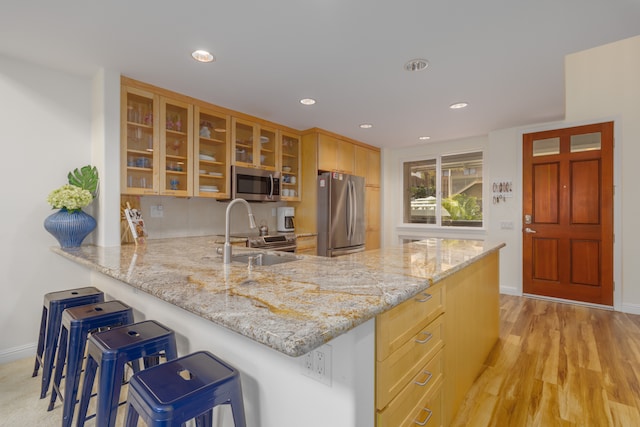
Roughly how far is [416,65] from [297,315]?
7.51ft

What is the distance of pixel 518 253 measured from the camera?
4.17 metres

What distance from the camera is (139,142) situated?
276 cm

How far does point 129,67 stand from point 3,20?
0.71 metres

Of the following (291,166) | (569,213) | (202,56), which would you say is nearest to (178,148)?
(202,56)

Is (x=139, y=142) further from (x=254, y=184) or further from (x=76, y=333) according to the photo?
(x=76, y=333)

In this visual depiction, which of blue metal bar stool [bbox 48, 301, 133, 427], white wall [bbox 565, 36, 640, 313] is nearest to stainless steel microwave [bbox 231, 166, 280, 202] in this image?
blue metal bar stool [bbox 48, 301, 133, 427]

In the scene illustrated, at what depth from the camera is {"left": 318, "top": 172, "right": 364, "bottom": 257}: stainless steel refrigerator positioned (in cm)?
405

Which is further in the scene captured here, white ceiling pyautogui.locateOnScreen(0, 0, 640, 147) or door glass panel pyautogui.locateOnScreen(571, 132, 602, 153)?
door glass panel pyautogui.locateOnScreen(571, 132, 602, 153)

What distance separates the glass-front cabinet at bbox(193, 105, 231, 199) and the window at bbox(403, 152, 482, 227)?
3.35 metres

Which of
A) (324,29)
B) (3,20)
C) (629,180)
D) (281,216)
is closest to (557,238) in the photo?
(629,180)

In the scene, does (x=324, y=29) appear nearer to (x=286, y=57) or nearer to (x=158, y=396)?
(x=286, y=57)

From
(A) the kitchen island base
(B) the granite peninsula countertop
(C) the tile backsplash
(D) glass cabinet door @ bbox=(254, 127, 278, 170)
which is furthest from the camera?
(D) glass cabinet door @ bbox=(254, 127, 278, 170)

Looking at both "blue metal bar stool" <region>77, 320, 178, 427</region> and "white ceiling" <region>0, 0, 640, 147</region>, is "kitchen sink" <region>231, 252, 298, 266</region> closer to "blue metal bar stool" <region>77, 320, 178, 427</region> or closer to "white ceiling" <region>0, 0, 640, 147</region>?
Answer: "blue metal bar stool" <region>77, 320, 178, 427</region>

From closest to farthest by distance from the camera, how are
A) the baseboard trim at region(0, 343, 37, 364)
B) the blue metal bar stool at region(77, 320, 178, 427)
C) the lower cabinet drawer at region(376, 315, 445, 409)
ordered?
the lower cabinet drawer at region(376, 315, 445, 409), the blue metal bar stool at region(77, 320, 178, 427), the baseboard trim at region(0, 343, 37, 364)
